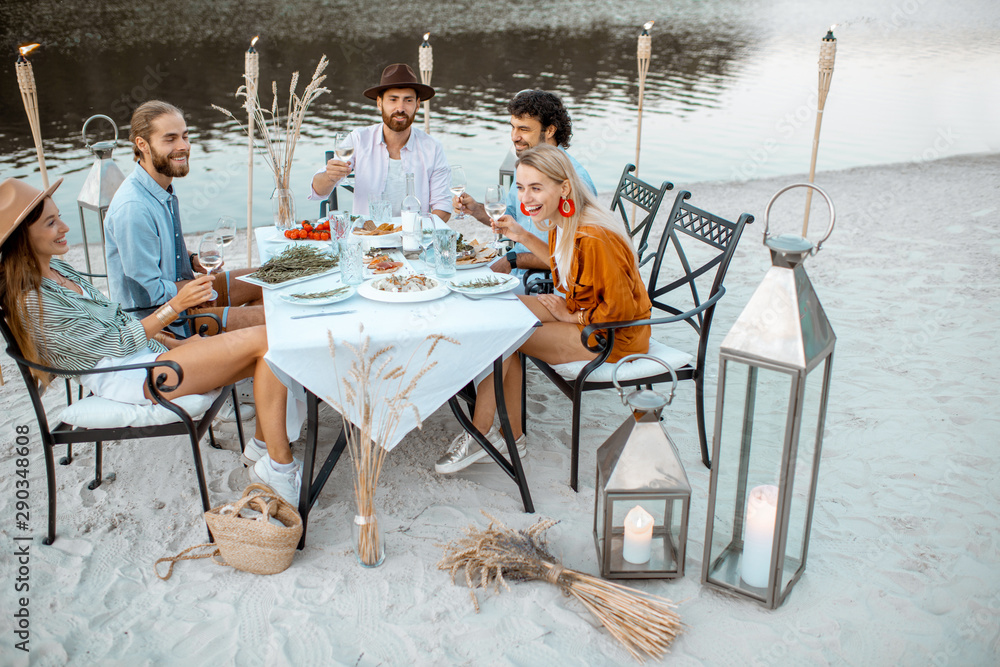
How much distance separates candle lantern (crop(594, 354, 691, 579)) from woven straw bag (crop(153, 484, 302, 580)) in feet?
3.26

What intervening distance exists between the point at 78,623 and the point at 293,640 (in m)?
0.65

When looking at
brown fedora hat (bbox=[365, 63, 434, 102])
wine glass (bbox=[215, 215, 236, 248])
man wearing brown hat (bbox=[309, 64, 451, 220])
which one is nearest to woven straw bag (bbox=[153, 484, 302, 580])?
wine glass (bbox=[215, 215, 236, 248])

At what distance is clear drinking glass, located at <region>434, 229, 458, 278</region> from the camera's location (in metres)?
2.73

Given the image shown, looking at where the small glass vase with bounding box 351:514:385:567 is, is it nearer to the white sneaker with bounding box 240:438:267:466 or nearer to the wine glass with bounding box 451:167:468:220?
the white sneaker with bounding box 240:438:267:466

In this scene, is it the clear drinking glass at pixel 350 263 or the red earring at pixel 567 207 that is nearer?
the clear drinking glass at pixel 350 263

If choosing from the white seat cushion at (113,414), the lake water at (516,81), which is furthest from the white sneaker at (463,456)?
the lake water at (516,81)

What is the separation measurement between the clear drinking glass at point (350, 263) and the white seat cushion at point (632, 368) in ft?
2.72

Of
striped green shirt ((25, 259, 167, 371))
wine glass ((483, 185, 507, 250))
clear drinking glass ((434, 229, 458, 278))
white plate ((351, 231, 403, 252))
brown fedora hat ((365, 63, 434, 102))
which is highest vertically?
brown fedora hat ((365, 63, 434, 102))

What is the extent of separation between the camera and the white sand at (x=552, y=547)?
7.02 feet

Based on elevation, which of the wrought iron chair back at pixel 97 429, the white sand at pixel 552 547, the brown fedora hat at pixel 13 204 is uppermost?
the brown fedora hat at pixel 13 204

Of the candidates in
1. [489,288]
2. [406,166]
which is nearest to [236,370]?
[489,288]

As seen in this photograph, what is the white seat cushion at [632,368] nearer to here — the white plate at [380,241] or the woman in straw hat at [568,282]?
the woman in straw hat at [568,282]

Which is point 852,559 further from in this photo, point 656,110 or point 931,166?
point 656,110

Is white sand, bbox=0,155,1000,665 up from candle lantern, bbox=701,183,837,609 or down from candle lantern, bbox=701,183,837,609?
down
